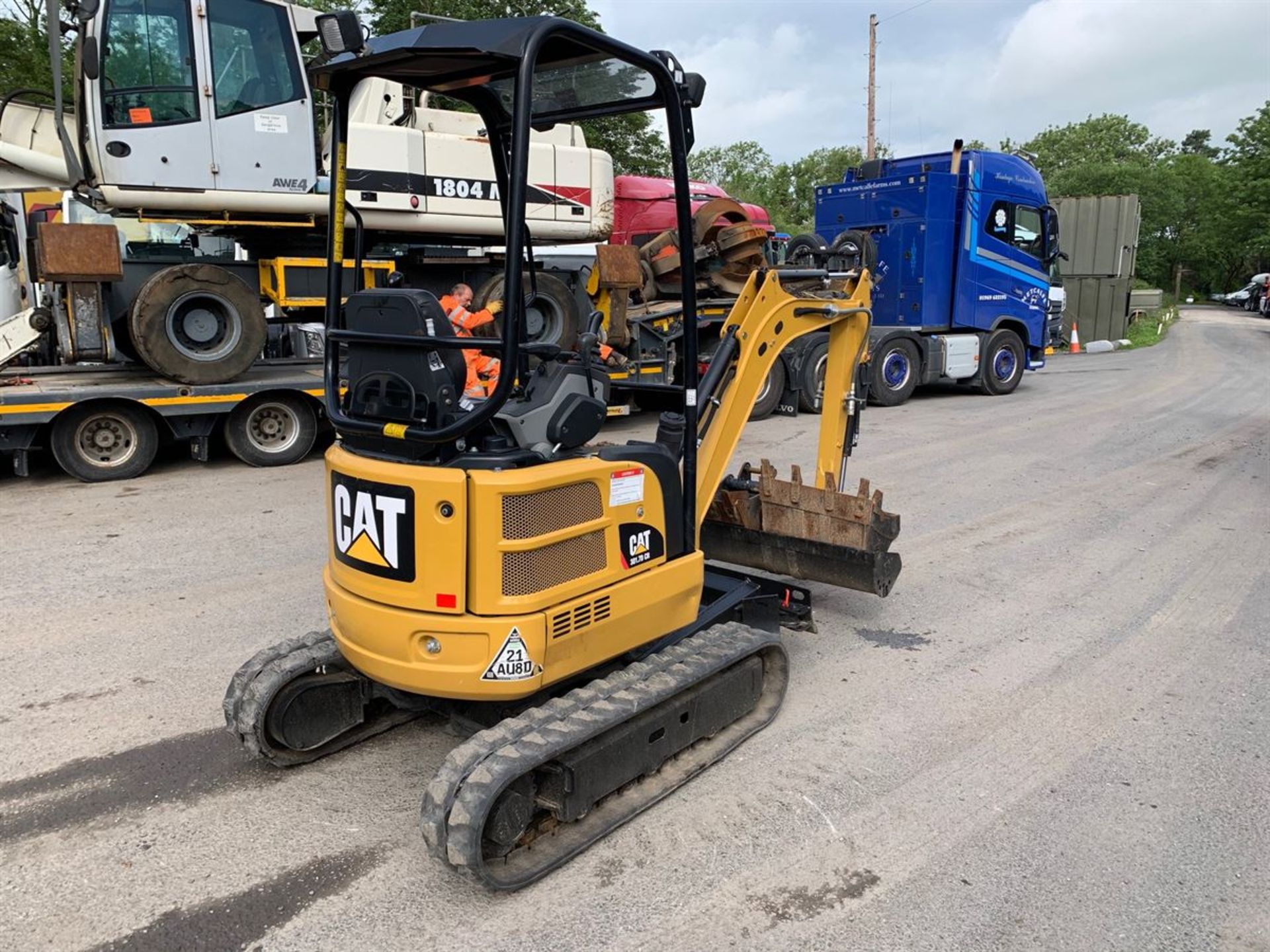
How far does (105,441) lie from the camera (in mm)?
8695

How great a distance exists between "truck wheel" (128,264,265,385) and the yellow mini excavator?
575cm

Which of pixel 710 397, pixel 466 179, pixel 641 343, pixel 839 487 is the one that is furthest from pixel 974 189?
pixel 710 397

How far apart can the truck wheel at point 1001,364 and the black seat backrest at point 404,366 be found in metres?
13.6

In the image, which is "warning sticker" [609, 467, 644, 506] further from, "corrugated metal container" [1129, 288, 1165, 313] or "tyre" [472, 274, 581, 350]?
"corrugated metal container" [1129, 288, 1165, 313]

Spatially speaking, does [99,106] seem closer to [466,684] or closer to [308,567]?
[308,567]

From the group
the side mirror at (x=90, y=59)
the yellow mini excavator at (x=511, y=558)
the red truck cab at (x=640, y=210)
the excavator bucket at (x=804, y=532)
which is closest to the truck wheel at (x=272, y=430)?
the side mirror at (x=90, y=59)

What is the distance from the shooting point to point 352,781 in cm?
367

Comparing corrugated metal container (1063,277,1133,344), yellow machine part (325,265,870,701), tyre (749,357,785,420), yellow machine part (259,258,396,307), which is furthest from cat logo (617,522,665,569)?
corrugated metal container (1063,277,1133,344)

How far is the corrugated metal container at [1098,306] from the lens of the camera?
83.9 ft

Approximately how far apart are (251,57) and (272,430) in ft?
11.5

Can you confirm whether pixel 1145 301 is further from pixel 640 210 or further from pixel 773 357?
pixel 773 357

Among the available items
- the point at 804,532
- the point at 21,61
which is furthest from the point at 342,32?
the point at 21,61

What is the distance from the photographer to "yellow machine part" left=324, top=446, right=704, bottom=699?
3.08m

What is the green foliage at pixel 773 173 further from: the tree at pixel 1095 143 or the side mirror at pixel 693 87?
the side mirror at pixel 693 87
